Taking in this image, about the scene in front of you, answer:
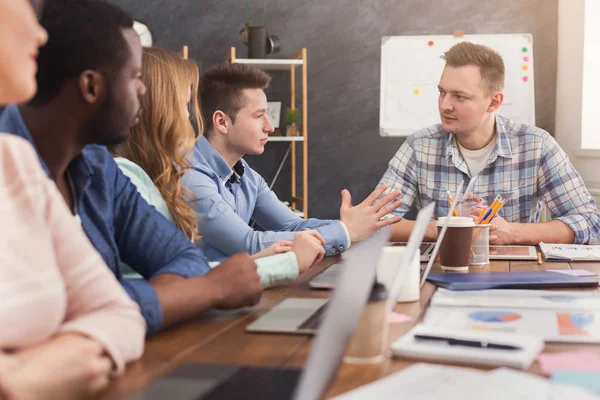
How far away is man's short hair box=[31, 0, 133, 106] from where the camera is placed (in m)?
0.97

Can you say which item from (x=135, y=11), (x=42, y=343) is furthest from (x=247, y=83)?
(x=42, y=343)

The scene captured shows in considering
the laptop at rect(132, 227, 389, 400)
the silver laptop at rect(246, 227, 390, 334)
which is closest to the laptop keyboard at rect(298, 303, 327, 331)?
the silver laptop at rect(246, 227, 390, 334)

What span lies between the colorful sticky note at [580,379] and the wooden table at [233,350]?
0.11 ft

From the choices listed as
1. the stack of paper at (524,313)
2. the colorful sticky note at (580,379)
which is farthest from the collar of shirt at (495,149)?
the colorful sticky note at (580,379)

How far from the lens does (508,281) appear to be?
52.9 inches

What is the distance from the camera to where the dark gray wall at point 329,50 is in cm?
441

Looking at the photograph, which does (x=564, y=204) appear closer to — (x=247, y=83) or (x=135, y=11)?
(x=247, y=83)

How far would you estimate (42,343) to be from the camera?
68 cm

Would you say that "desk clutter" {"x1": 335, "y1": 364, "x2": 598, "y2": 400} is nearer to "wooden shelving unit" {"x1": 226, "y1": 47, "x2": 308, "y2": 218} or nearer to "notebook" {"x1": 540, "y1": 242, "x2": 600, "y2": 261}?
"notebook" {"x1": 540, "y1": 242, "x2": 600, "y2": 261}

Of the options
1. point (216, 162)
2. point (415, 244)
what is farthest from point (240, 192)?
point (415, 244)

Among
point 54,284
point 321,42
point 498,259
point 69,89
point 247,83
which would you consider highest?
point 321,42

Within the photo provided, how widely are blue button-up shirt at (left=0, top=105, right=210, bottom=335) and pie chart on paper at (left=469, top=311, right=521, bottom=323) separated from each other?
1.63ft

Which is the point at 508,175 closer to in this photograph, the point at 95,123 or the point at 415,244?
the point at 415,244

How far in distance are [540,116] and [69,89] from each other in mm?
3822
